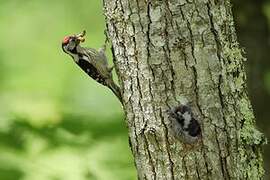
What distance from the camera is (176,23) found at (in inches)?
71.9

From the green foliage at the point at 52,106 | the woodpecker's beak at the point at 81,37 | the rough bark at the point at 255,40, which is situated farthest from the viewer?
the rough bark at the point at 255,40

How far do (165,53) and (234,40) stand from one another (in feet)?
0.76

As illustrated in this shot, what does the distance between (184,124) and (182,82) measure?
0.38ft

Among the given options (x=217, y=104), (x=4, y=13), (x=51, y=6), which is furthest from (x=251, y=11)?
(x=217, y=104)

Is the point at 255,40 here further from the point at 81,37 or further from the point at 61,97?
the point at 81,37

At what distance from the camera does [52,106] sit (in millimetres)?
3500

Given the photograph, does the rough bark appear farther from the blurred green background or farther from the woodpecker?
the woodpecker

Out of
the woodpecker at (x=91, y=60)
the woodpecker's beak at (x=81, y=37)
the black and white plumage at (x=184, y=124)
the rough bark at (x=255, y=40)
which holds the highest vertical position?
the rough bark at (x=255, y=40)

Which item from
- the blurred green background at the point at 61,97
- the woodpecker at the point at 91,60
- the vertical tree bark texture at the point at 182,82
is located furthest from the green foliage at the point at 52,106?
the vertical tree bark texture at the point at 182,82

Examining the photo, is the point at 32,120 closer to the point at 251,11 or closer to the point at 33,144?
the point at 33,144

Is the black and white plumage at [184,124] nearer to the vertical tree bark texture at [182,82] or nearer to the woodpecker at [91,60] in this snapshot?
the vertical tree bark texture at [182,82]

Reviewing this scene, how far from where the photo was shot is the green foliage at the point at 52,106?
3133 mm

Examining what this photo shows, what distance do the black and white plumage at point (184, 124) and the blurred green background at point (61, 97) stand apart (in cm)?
123

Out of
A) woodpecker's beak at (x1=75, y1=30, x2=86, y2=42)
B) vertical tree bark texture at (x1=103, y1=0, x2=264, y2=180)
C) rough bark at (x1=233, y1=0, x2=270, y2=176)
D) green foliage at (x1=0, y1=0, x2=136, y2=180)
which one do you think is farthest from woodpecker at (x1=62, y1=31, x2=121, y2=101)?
rough bark at (x1=233, y1=0, x2=270, y2=176)
